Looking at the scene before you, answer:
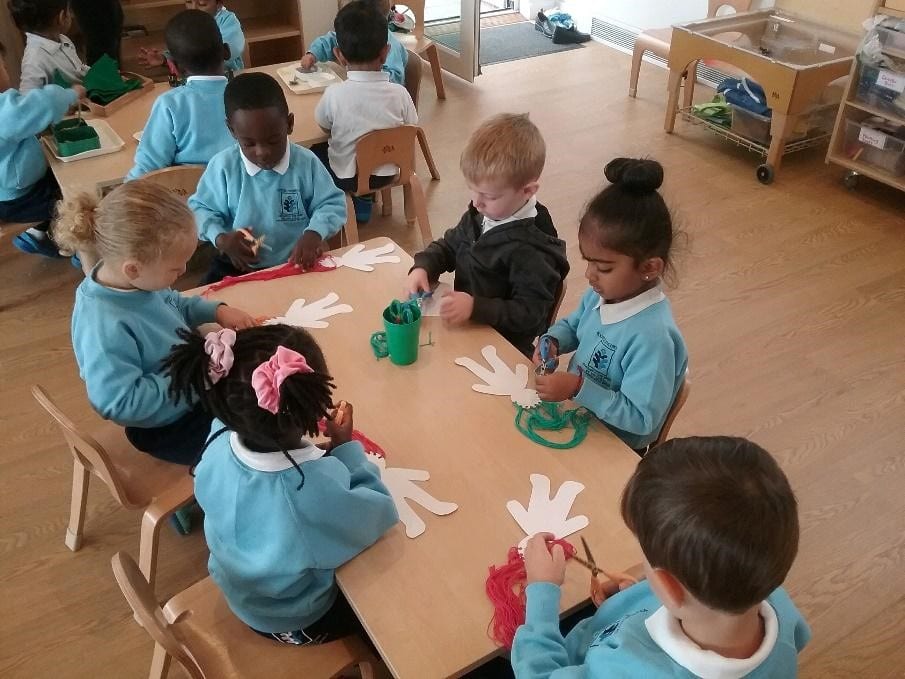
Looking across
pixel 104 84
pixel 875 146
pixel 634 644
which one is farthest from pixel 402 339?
pixel 875 146

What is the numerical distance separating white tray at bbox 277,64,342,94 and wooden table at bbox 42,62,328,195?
25 millimetres

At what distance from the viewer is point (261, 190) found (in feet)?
7.34

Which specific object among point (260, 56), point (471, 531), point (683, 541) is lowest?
point (260, 56)

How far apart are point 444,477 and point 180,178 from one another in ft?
4.93

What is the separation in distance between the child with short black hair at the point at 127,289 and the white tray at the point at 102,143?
108 centimetres

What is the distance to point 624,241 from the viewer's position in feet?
4.83

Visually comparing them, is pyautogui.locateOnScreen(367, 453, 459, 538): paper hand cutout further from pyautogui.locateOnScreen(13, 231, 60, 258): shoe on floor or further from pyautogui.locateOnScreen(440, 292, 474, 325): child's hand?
pyautogui.locateOnScreen(13, 231, 60, 258): shoe on floor

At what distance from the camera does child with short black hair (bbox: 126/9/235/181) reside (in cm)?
265

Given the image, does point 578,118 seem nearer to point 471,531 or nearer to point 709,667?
point 471,531

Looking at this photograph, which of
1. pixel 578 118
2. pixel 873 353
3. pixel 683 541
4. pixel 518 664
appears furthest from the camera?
pixel 578 118

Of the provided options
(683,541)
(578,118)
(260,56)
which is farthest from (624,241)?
(260,56)

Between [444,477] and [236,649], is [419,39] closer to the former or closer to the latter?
[444,477]

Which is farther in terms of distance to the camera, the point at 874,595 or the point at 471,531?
the point at 874,595

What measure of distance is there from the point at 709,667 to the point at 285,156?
182cm
